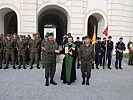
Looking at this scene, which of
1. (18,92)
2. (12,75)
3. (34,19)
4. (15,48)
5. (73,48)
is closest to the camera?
(18,92)

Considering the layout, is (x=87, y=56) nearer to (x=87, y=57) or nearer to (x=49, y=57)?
(x=87, y=57)

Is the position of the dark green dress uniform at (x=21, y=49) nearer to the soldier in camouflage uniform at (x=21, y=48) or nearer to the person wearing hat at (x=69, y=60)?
the soldier in camouflage uniform at (x=21, y=48)

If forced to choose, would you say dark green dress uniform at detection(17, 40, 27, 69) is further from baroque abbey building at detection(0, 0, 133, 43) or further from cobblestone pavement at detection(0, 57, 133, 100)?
baroque abbey building at detection(0, 0, 133, 43)

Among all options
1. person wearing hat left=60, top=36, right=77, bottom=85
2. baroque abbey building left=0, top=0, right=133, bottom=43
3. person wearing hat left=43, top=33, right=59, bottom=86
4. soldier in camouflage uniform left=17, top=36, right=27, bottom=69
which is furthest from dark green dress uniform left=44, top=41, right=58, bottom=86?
baroque abbey building left=0, top=0, right=133, bottom=43

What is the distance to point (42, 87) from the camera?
7.59 meters

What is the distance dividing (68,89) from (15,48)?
17.6 ft

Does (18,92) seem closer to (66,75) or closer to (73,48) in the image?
(66,75)

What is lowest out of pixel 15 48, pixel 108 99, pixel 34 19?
pixel 108 99

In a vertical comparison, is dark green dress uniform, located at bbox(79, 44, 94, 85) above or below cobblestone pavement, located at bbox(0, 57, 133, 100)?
above

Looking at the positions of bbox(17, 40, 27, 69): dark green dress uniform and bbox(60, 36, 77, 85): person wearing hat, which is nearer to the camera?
bbox(60, 36, 77, 85): person wearing hat

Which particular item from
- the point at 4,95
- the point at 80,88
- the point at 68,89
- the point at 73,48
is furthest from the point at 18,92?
the point at 73,48

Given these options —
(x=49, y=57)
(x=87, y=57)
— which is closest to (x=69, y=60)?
(x=87, y=57)

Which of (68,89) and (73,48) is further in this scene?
(73,48)

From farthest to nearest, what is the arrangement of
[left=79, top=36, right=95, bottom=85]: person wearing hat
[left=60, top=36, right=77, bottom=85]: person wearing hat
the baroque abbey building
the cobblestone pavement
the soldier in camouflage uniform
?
the baroque abbey building, the soldier in camouflage uniform, [left=60, top=36, right=77, bottom=85]: person wearing hat, [left=79, top=36, right=95, bottom=85]: person wearing hat, the cobblestone pavement
